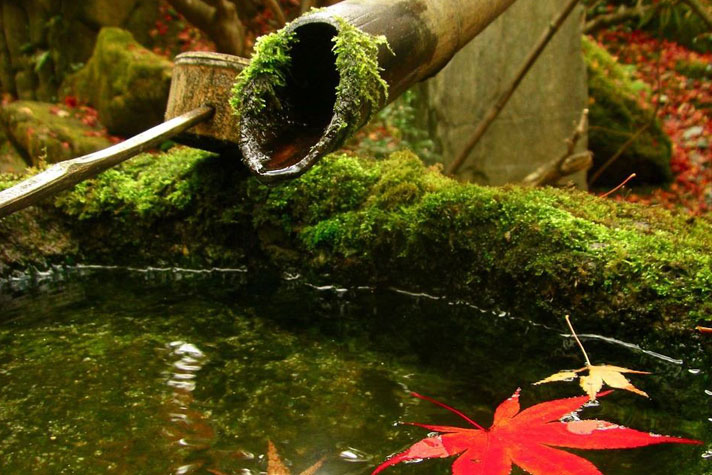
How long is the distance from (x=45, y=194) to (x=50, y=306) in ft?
2.57

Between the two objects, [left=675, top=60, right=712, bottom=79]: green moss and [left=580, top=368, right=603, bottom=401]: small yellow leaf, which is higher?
[left=675, top=60, right=712, bottom=79]: green moss

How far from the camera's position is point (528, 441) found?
1.54 meters

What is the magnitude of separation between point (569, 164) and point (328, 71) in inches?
79.2

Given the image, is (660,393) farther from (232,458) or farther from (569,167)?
(569,167)

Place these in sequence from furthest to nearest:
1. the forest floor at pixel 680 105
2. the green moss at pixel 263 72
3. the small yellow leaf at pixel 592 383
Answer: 1. the forest floor at pixel 680 105
2. the green moss at pixel 263 72
3. the small yellow leaf at pixel 592 383

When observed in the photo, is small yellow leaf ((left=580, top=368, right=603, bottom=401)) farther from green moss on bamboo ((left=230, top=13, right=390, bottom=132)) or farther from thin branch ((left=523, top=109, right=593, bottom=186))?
thin branch ((left=523, top=109, right=593, bottom=186))

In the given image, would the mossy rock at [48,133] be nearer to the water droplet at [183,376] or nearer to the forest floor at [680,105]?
the water droplet at [183,376]

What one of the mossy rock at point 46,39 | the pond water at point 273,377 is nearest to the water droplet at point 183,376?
the pond water at point 273,377

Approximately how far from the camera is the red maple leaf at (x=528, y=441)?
1.42 metres

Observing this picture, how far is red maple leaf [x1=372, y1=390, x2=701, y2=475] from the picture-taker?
55.9 inches

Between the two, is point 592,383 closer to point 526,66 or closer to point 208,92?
point 208,92

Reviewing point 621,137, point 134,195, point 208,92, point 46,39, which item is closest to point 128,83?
point 46,39

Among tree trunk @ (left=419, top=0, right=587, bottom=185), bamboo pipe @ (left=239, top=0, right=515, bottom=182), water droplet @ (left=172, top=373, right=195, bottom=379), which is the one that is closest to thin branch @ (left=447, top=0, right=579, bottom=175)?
tree trunk @ (left=419, top=0, right=587, bottom=185)

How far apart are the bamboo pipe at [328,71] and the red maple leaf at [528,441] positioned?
1.05 m
